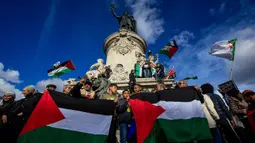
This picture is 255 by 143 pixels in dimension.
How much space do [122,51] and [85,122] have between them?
13.5 metres

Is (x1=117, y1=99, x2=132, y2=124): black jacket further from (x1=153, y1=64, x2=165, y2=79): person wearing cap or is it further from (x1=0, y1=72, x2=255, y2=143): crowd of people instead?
(x1=153, y1=64, x2=165, y2=79): person wearing cap

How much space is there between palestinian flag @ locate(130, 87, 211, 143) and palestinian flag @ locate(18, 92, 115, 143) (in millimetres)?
741

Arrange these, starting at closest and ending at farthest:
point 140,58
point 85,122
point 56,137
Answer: point 56,137
point 85,122
point 140,58

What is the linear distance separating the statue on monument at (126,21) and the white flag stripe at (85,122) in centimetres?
1954

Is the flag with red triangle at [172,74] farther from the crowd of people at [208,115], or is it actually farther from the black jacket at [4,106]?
the black jacket at [4,106]

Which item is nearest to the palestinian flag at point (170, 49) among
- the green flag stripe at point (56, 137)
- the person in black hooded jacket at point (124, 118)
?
the person in black hooded jacket at point (124, 118)

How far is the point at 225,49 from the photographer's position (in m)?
9.10

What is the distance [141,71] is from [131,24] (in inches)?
405

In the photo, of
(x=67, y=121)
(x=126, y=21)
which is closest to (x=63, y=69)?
(x=67, y=121)

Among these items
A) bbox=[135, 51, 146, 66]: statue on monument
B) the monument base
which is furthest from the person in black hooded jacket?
bbox=[135, 51, 146, 66]: statue on monument

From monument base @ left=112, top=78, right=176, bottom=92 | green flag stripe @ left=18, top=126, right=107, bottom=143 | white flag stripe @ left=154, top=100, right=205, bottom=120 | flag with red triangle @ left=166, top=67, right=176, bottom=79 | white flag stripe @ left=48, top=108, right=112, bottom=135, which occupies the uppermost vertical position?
flag with red triangle @ left=166, top=67, right=176, bottom=79

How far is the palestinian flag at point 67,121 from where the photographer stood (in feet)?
12.4

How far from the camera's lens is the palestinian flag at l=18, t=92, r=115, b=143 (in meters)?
3.79

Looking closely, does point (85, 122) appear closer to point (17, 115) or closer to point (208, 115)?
point (17, 115)
